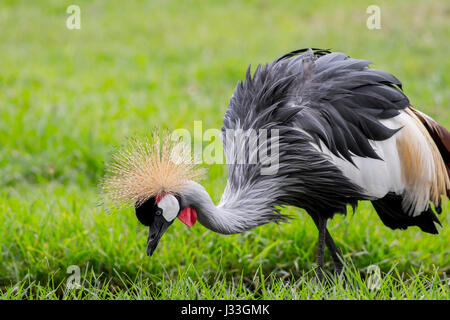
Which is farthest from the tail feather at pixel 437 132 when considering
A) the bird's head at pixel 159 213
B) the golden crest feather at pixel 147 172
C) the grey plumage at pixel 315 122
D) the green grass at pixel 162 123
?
the bird's head at pixel 159 213

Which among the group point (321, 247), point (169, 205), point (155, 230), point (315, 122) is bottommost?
point (321, 247)

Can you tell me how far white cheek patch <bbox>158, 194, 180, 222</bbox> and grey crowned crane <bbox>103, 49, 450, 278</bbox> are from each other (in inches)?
2.2

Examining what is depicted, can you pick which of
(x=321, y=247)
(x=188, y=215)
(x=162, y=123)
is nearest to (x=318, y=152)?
(x=321, y=247)

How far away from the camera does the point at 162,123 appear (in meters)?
4.95

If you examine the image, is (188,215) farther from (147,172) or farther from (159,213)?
(147,172)

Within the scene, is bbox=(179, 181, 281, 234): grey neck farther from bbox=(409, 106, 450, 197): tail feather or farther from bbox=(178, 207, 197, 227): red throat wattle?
bbox=(409, 106, 450, 197): tail feather

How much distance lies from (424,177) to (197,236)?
1392 mm

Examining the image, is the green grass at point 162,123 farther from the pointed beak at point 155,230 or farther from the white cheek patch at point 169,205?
the white cheek patch at point 169,205

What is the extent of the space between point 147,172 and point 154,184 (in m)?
0.08

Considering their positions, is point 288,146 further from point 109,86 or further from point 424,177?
point 109,86

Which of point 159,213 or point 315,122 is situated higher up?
point 315,122

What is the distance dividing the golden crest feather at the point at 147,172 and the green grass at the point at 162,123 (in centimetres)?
54

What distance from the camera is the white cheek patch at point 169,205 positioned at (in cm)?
233

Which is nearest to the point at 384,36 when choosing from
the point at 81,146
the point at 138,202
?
the point at 81,146
